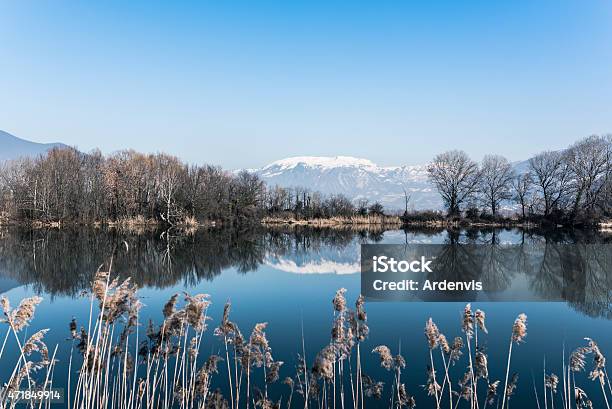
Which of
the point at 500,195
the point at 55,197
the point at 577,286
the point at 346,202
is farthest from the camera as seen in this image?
the point at 346,202

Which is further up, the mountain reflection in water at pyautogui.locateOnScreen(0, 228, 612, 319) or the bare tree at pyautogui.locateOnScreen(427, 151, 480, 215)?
the bare tree at pyautogui.locateOnScreen(427, 151, 480, 215)

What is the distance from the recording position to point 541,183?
5219 centimetres

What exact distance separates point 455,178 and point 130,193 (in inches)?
1611

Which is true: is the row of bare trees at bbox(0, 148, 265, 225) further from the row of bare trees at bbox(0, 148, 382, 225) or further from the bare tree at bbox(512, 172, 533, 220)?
the bare tree at bbox(512, 172, 533, 220)

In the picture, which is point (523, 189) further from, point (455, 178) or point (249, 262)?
point (249, 262)

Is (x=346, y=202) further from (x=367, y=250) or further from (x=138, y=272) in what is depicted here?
(x=138, y=272)

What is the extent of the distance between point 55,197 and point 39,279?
118 ft

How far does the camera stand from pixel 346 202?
64750 millimetres

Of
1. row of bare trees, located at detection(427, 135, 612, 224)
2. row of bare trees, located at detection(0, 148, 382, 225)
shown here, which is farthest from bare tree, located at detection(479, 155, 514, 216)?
row of bare trees, located at detection(0, 148, 382, 225)

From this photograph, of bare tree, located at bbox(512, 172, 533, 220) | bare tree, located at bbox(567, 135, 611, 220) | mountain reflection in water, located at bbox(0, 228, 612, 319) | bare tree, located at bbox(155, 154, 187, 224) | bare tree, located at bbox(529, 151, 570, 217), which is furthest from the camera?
bare tree, located at bbox(512, 172, 533, 220)

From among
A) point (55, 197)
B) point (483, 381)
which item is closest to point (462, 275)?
point (483, 381)

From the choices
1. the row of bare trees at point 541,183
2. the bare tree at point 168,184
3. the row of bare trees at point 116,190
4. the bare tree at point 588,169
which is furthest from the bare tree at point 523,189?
the bare tree at point 168,184

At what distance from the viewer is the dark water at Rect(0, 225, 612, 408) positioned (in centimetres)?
820

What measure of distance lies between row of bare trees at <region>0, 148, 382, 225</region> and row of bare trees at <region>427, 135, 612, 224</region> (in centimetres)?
1049
